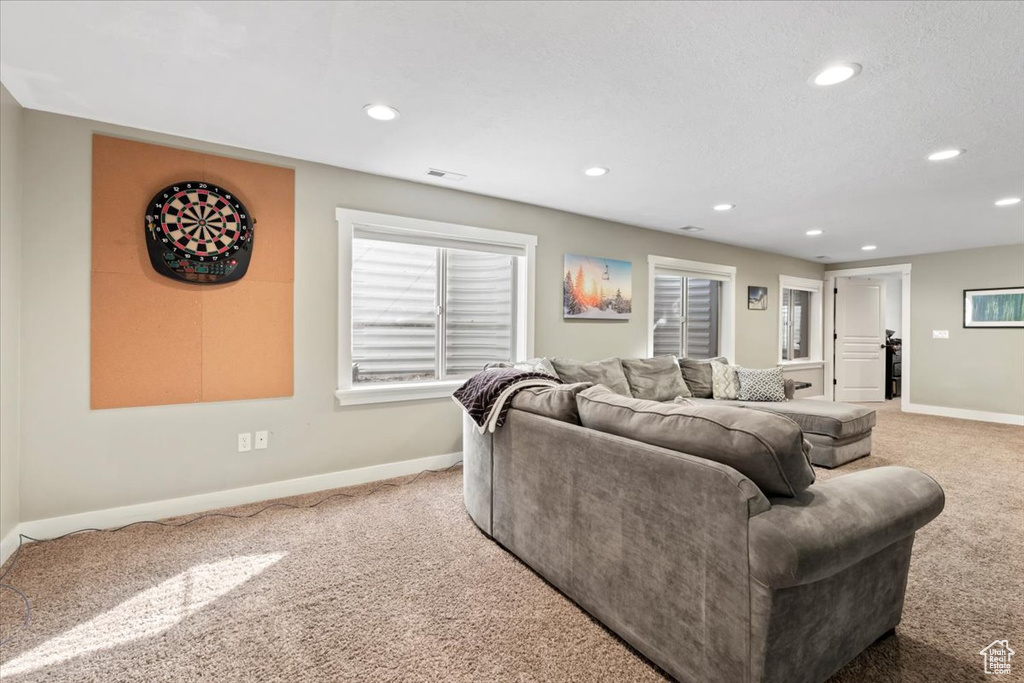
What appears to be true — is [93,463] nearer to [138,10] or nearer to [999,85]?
[138,10]

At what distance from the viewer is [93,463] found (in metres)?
2.61

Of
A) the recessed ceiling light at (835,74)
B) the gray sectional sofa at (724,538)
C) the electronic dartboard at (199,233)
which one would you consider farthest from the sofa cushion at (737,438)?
the electronic dartboard at (199,233)

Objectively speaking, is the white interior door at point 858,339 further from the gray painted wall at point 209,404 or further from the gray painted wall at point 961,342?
the gray painted wall at point 209,404

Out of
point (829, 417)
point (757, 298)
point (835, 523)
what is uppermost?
point (757, 298)

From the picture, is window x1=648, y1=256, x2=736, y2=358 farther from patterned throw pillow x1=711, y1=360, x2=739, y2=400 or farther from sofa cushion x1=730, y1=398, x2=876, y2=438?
sofa cushion x1=730, y1=398, x2=876, y2=438

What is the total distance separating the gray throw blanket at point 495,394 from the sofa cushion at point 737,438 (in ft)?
2.48

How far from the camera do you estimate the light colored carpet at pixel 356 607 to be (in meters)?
1.57

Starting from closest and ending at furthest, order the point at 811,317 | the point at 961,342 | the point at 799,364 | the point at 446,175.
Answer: the point at 446,175 → the point at 961,342 → the point at 799,364 → the point at 811,317

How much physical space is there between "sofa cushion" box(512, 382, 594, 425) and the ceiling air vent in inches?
76.7

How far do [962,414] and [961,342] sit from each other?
950 millimetres

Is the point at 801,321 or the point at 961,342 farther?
the point at 801,321

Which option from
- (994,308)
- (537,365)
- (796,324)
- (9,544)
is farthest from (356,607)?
(994,308)

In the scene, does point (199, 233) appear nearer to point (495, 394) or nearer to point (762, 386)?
point (495, 394)

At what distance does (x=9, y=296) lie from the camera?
2.30m
